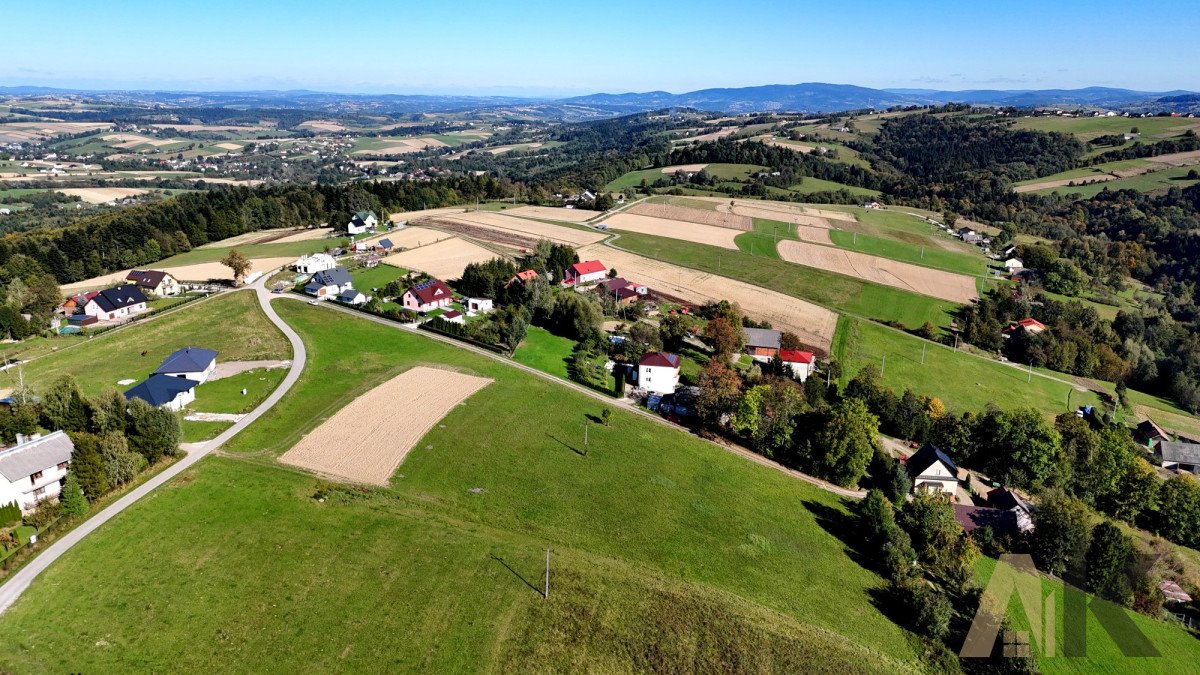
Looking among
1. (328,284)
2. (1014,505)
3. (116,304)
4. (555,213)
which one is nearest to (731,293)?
(1014,505)

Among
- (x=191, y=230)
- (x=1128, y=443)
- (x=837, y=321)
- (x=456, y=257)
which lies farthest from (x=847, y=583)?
(x=191, y=230)

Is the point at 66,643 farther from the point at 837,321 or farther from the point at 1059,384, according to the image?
the point at 1059,384

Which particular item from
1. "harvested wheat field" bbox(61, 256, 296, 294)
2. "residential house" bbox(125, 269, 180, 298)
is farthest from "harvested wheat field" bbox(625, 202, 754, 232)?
"residential house" bbox(125, 269, 180, 298)

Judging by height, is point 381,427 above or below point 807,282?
below

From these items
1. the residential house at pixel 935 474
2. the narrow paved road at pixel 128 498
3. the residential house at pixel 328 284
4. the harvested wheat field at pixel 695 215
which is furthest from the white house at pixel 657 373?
the harvested wheat field at pixel 695 215

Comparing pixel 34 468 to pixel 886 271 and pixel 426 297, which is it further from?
pixel 886 271

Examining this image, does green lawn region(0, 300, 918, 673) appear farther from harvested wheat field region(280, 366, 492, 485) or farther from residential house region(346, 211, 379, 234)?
residential house region(346, 211, 379, 234)
